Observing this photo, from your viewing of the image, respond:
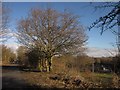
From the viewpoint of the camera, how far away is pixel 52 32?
2198 cm

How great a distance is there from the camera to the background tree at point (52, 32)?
21.5 meters

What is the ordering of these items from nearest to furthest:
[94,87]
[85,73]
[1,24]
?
[94,87]
[85,73]
[1,24]

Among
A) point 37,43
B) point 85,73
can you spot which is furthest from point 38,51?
point 85,73

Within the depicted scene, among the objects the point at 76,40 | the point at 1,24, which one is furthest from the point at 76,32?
the point at 1,24

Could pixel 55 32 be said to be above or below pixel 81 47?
above

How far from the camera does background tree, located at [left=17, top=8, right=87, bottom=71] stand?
21.5 meters

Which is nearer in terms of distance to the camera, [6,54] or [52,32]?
[52,32]

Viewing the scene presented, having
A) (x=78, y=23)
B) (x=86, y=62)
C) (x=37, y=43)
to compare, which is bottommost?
(x=86, y=62)

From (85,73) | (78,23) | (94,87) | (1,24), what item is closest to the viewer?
(94,87)

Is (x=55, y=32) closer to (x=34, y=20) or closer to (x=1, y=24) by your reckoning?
(x=34, y=20)

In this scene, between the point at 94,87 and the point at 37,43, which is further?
the point at 37,43

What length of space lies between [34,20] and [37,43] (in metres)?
2.15

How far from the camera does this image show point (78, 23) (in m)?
21.4

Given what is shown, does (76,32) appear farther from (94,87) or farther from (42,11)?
(94,87)
